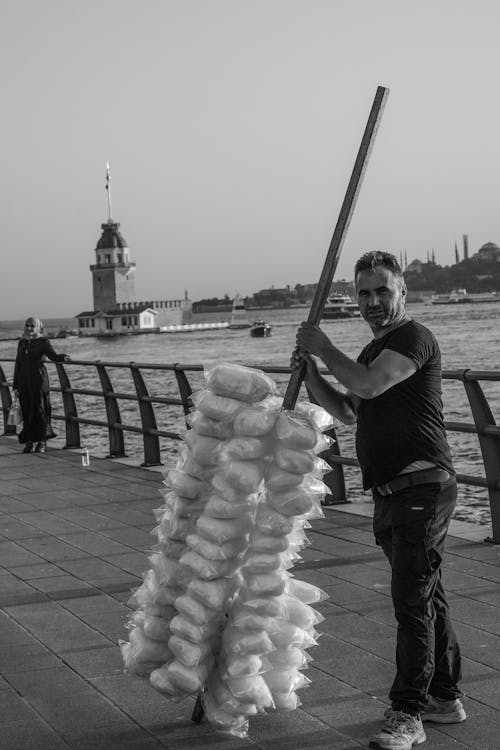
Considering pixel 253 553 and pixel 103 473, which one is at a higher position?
A: pixel 253 553

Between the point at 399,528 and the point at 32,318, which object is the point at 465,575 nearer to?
the point at 399,528

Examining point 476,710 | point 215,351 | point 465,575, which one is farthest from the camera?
point 215,351

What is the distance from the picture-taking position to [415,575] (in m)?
3.71

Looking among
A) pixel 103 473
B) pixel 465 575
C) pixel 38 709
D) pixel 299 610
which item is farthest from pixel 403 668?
pixel 103 473

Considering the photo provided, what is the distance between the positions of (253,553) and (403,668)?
616 millimetres

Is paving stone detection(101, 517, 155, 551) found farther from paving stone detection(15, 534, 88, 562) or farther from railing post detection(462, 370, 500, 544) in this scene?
railing post detection(462, 370, 500, 544)

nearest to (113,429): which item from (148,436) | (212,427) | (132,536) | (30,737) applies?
(148,436)

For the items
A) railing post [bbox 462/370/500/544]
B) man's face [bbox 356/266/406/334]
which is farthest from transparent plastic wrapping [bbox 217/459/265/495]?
railing post [bbox 462/370/500/544]

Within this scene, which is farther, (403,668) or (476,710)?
(476,710)

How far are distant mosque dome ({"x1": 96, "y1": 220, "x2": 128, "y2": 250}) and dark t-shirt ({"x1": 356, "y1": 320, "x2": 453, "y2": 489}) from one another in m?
179

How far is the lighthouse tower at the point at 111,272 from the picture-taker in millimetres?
179375

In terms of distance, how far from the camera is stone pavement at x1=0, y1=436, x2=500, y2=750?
153 inches

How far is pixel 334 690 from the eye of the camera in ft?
14.1

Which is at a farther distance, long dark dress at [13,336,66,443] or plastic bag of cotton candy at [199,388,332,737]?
long dark dress at [13,336,66,443]
